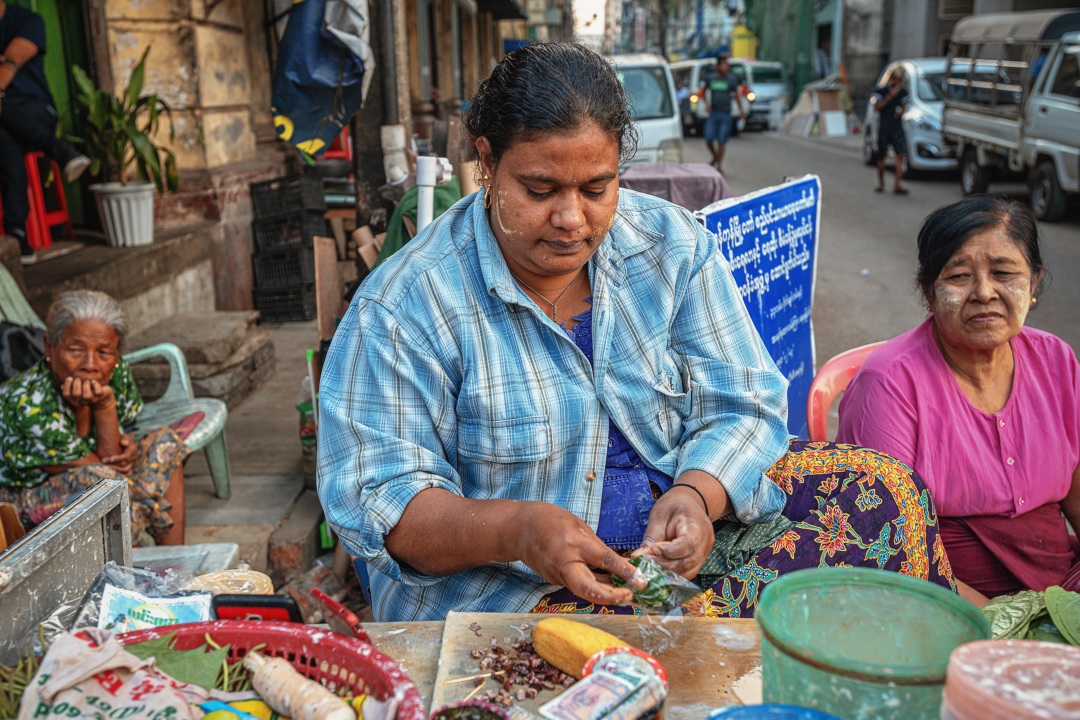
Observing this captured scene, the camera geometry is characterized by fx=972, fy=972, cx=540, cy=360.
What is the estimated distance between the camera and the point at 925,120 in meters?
14.5

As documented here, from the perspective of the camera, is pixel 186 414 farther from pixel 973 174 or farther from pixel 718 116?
pixel 718 116

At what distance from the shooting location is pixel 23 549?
146 cm

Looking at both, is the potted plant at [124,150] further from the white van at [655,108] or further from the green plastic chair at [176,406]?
the white van at [655,108]

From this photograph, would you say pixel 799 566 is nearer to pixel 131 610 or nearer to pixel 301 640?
pixel 301 640

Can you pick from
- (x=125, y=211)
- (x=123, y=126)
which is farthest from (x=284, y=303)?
(x=123, y=126)

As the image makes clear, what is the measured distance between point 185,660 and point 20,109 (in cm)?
483

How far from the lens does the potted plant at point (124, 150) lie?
5.61m

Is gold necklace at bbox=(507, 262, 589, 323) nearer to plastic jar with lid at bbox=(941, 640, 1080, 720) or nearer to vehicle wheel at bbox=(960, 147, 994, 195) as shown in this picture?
plastic jar with lid at bbox=(941, 640, 1080, 720)

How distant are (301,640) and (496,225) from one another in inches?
38.3

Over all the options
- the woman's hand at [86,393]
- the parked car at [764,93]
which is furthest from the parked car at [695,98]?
the woman's hand at [86,393]

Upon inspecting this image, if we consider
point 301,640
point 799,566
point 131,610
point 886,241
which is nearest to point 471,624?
point 301,640

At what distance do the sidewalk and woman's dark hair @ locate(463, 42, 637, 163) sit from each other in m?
2.34

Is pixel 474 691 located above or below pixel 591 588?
below

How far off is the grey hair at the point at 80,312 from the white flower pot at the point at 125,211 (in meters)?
2.78
